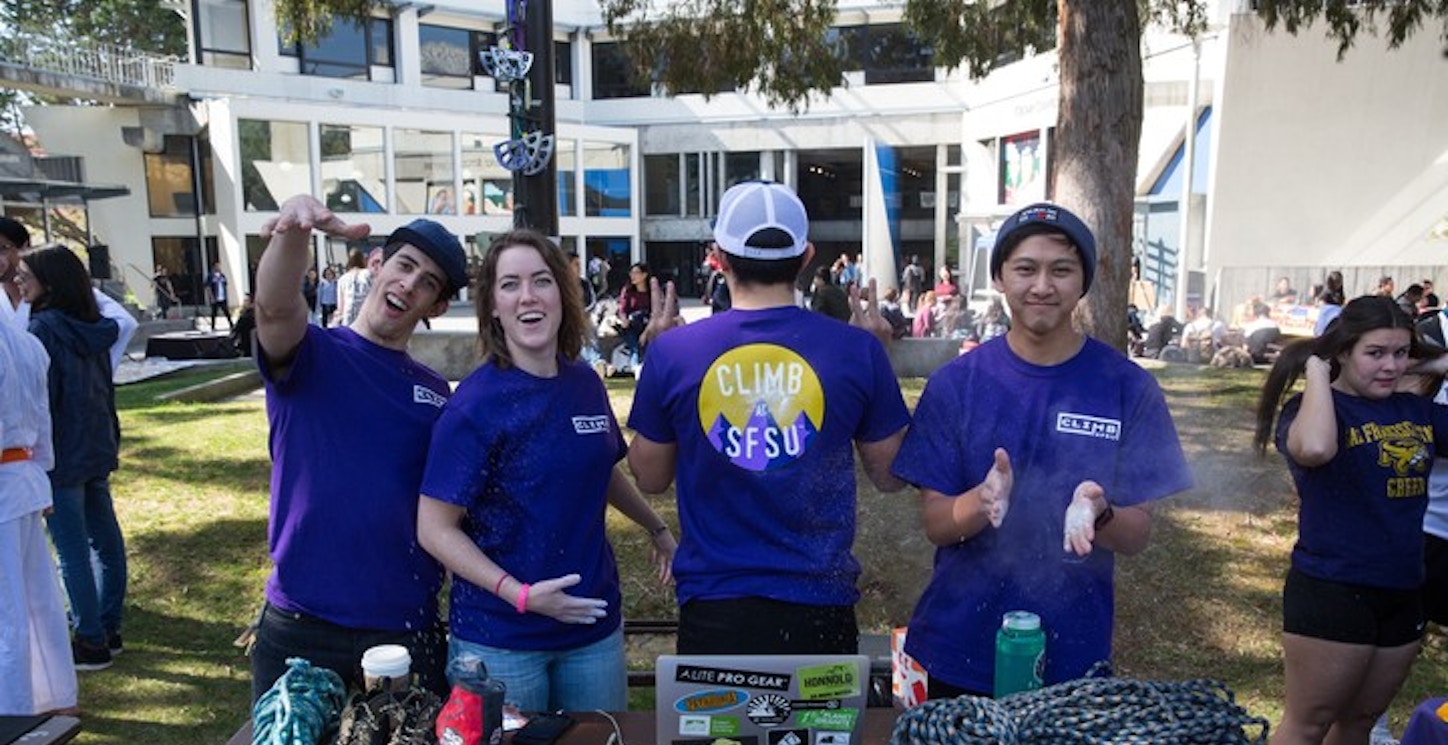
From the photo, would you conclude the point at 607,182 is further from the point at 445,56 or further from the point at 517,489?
the point at 517,489

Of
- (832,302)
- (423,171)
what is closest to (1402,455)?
(832,302)

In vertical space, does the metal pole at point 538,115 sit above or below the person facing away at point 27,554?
above

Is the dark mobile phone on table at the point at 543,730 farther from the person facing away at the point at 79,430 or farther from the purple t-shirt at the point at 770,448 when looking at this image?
the person facing away at the point at 79,430

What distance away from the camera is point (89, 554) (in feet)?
13.9

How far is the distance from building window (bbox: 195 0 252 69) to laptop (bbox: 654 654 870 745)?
104 feet

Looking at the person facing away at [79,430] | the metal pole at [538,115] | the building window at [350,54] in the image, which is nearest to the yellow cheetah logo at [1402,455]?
the metal pole at [538,115]

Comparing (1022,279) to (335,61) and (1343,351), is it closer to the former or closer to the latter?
(1343,351)

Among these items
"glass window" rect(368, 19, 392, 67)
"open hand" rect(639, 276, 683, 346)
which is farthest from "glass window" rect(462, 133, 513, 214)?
"open hand" rect(639, 276, 683, 346)

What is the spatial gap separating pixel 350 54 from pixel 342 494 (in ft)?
104

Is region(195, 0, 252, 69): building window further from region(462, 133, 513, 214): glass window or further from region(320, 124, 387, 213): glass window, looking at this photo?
region(462, 133, 513, 214): glass window

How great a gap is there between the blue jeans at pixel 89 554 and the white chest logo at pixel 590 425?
304 centimetres

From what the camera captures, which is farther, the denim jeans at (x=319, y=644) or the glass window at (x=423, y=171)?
the glass window at (x=423, y=171)

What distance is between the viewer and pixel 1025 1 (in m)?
6.55

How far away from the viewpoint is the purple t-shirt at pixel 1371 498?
9.02 feet
